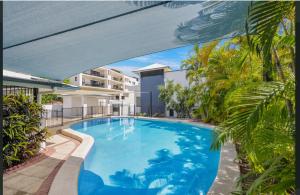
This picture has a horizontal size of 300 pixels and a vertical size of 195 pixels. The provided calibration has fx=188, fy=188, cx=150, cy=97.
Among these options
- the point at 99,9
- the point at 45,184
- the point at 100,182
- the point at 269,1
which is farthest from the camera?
the point at 100,182

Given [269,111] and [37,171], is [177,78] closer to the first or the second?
[37,171]

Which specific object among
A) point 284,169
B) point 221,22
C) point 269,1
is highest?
point 221,22

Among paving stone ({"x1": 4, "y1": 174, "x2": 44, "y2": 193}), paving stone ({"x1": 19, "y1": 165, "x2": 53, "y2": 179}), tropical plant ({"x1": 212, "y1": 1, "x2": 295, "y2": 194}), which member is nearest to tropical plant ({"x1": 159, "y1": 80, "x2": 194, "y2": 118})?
paving stone ({"x1": 19, "y1": 165, "x2": 53, "y2": 179})

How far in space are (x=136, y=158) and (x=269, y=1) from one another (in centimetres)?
933

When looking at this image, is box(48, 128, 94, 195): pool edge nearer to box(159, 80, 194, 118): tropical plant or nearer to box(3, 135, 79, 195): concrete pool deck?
box(3, 135, 79, 195): concrete pool deck

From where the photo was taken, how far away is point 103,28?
14.4 feet

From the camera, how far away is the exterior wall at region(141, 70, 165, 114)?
92.9 feet

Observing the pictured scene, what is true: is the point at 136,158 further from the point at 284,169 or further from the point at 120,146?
the point at 284,169

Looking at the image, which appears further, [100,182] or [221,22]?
[100,182]

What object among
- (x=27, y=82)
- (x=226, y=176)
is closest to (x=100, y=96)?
(x=27, y=82)

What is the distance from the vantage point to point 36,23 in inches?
142

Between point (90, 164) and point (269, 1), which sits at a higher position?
point (269, 1)

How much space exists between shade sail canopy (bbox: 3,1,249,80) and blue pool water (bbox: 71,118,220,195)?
14.1 feet

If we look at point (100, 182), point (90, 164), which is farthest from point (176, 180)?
point (90, 164)
